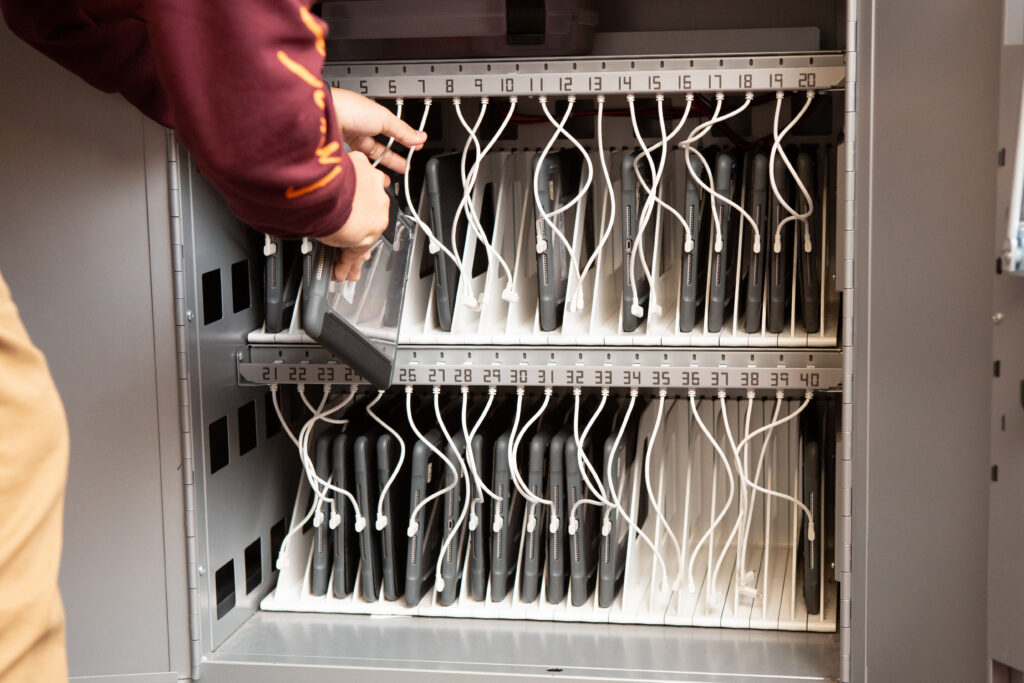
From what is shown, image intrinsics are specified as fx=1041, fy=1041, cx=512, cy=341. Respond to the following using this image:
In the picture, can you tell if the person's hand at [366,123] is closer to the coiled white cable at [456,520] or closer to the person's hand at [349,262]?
the person's hand at [349,262]

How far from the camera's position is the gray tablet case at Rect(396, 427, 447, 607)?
1.87m

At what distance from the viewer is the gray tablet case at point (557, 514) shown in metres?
1.86

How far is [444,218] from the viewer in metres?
1.85

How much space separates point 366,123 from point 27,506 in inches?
33.5

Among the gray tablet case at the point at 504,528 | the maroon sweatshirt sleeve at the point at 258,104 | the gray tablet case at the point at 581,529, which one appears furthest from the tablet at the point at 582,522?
the maroon sweatshirt sleeve at the point at 258,104

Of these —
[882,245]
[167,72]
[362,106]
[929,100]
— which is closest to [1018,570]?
[882,245]

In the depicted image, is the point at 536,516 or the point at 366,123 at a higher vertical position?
the point at 366,123

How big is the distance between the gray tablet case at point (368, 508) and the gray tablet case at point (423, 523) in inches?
2.5

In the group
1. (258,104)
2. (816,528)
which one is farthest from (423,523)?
(258,104)

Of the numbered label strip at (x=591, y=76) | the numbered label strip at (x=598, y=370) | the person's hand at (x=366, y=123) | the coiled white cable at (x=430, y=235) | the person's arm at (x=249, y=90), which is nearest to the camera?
the person's arm at (x=249, y=90)

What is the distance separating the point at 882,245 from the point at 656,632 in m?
0.80

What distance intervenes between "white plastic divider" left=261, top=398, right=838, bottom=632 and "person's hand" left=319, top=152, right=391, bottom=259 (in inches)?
31.9

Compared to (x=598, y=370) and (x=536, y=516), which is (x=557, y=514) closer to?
(x=536, y=516)

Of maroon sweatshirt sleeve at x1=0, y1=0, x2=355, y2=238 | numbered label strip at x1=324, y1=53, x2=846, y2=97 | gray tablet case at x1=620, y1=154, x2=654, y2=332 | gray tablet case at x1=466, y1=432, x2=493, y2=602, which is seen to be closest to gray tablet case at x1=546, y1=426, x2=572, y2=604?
gray tablet case at x1=466, y1=432, x2=493, y2=602
